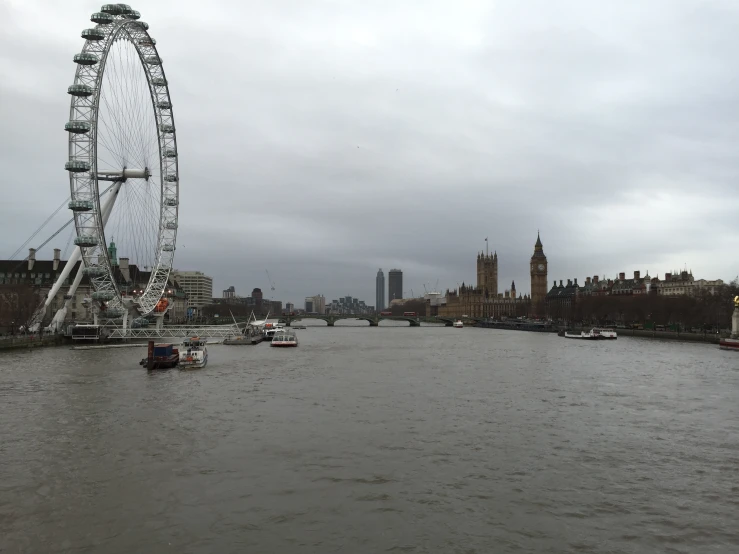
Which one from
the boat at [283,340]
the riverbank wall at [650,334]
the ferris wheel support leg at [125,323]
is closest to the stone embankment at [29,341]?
the ferris wheel support leg at [125,323]

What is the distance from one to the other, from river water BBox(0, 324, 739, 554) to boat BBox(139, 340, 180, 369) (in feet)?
24.6

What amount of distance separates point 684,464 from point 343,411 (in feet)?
44.1

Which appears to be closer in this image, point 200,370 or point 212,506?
point 212,506

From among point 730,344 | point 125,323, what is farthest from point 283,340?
point 730,344

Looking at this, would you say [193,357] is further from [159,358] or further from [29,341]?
[29,341]

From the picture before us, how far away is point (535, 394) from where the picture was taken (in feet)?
107

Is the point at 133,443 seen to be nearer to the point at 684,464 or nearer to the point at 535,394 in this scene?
the point at 684,464

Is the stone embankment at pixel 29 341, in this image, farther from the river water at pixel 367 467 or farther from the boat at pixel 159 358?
the river water at pixel 367 467

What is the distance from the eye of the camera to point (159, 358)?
4450cm

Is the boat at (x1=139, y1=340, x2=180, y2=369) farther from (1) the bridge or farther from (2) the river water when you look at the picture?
(1) the bridge

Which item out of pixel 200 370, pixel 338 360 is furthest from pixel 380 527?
pixel 338 360

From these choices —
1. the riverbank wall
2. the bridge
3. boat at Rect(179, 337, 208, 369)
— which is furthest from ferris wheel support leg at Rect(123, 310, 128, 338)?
the riverbank wall

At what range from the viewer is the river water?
12961mm

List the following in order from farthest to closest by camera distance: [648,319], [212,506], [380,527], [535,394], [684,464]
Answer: [648,319]
[535,394]
[684,464]
[212,506]
[380,527]
